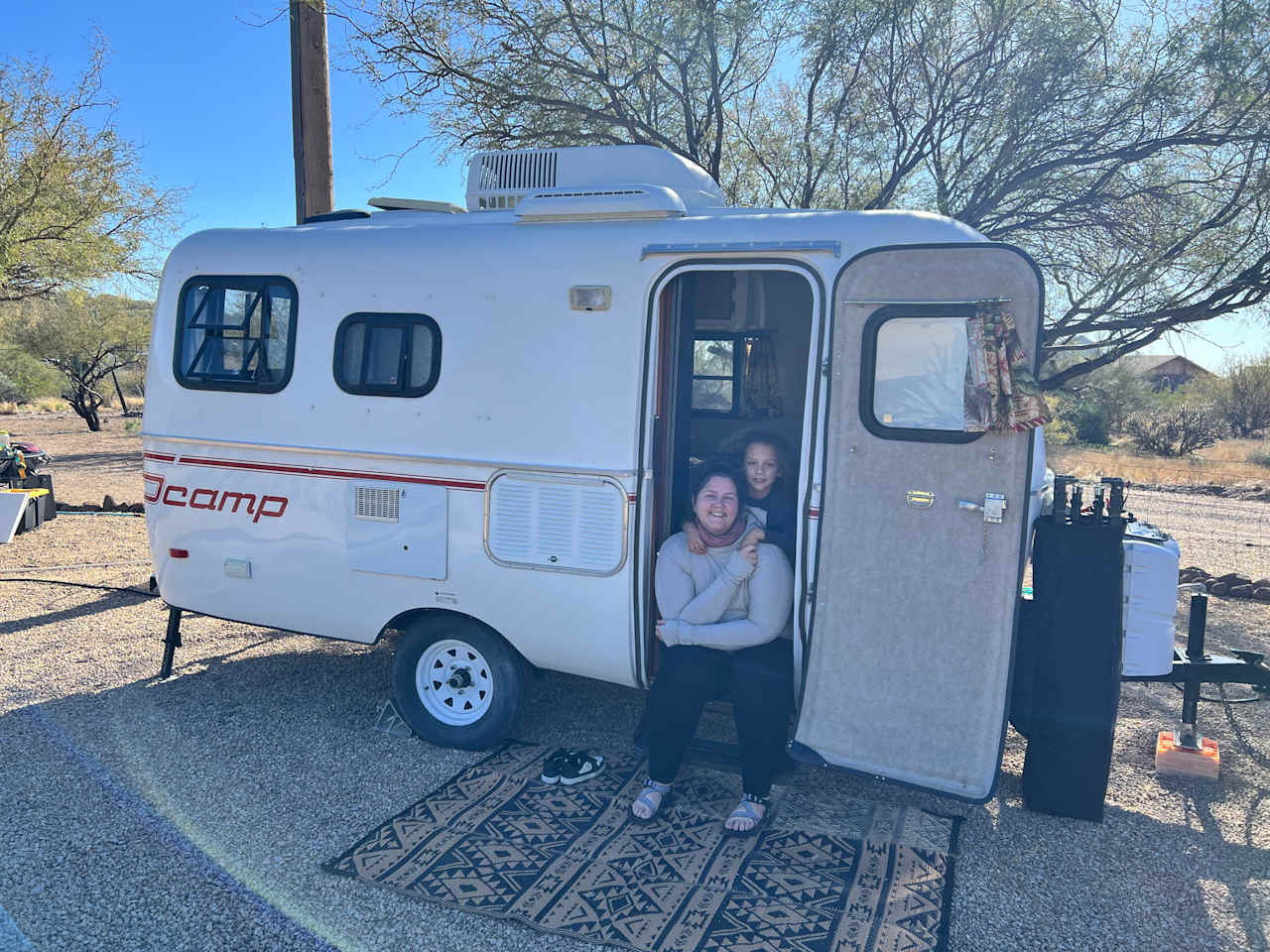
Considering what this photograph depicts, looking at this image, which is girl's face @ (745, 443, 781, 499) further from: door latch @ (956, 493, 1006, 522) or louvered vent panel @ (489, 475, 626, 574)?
door latch @ (956, 493, 1006, 522)

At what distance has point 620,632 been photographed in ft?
13.9

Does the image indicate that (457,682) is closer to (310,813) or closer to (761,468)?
(310,813)

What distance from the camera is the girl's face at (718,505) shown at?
408 cm

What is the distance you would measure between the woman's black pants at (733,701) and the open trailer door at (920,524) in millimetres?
171

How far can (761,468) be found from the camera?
439 centimetres

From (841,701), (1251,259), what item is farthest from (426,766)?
(1251,259)

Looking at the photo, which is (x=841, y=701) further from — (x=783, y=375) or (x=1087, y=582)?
(x=783, y=375)

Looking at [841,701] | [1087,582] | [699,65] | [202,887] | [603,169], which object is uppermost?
[699,65]

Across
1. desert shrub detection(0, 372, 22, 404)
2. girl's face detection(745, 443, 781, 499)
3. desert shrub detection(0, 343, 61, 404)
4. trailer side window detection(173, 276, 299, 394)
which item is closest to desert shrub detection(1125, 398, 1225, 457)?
girl's face detection(745, 443, 781, 499)

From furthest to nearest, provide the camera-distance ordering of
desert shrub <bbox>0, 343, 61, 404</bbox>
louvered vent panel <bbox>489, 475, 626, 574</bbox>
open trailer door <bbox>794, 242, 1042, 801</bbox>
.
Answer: desert shrub <bbox>0, 343, 61, 404</bbox>, louvered vent panel <bbox>489, 475, 626, 574</bbox>, open trailer door <bbox>794, 242, 1042, 801</bbox>

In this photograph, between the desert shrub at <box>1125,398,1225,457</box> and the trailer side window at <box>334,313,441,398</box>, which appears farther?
the desert shrub at <box>1125,398,1225,457</box>

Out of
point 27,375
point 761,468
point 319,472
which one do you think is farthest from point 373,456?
point 27,375

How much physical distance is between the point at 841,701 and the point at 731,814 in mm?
685

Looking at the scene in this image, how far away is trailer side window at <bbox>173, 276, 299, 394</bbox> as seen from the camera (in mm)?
4848
